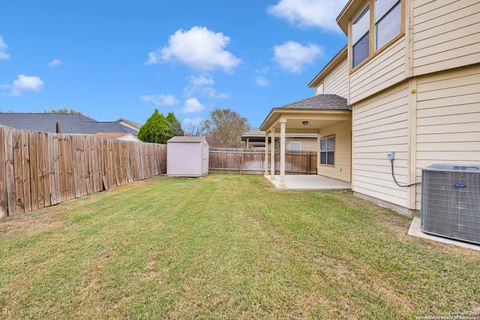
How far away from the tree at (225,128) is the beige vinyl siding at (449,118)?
1999 cm

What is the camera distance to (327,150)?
10742 mm

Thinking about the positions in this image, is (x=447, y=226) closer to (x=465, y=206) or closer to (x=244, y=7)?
(x=465, y=206)

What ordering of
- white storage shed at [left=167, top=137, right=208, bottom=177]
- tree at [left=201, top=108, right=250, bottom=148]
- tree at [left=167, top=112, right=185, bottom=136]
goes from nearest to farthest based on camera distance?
white storage shed at [left=167, top=137, right=208, bottom=177], tree at [left=167, top=112, right=185, bottom=136], tree at [left=201, top=108, right=250, bottom=148]

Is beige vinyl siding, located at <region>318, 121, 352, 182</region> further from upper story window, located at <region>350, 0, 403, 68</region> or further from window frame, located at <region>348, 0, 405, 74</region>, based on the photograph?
upper story window, located at <region>350, 0, 403, 68</region>

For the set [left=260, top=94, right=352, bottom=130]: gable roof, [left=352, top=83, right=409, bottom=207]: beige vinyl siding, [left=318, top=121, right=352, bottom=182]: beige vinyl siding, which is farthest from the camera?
[left=318, top=121, right=352, bottom=182]: beige vinyl siding

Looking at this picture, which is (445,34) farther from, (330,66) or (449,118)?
(330,66)

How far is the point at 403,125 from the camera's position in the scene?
15.2ft

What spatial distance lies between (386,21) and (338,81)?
167 inches

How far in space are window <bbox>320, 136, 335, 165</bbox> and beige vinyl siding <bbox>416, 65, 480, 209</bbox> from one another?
579cm

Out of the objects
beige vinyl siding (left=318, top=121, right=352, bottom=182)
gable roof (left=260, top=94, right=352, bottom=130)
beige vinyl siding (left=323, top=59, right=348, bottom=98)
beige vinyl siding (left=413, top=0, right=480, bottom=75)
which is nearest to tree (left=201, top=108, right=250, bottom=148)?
beige vinyl siding (left=323, top=59, right=348, bottom=98)

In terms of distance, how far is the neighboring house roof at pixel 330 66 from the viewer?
8180 mm

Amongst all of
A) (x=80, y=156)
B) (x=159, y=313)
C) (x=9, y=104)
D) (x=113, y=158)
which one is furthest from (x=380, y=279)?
(x=9, y=104)

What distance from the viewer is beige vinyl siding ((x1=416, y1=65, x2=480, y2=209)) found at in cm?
376

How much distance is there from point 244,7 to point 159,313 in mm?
12996
